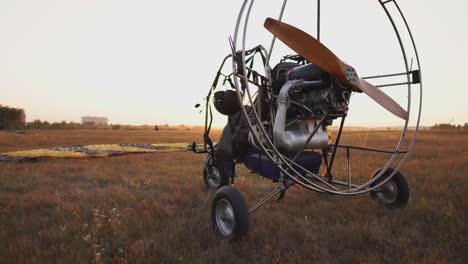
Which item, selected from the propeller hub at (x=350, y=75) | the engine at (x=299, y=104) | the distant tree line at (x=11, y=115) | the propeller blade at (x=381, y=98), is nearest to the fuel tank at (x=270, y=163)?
the engine at (x=299, y=104)

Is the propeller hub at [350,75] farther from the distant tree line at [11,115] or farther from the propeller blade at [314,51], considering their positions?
the distant tree line at [11,115]

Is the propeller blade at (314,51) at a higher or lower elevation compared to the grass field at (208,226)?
higher

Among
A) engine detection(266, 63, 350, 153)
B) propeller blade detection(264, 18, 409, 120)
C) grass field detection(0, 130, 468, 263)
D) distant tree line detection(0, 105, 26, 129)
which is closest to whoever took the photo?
propeller blade detection(264, 18, 409, 120)

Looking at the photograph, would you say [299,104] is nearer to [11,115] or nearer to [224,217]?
[224,217]

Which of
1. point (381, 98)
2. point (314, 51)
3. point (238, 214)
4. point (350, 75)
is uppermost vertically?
point (314, 51)

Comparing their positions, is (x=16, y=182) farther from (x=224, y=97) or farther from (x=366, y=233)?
(x=366, y=233)

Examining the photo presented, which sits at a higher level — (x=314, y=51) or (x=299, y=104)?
(x=314, y=51)

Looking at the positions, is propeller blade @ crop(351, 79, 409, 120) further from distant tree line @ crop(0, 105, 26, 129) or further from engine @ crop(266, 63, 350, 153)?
distant tree line @ crop(0, 105, 26, 129)

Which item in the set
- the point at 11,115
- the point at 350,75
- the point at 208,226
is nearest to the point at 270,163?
the point at 208,226

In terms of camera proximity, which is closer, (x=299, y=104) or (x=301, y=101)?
(x=299, y=104)

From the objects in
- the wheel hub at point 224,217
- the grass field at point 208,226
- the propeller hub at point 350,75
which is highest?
the propeller hub at point 350,75

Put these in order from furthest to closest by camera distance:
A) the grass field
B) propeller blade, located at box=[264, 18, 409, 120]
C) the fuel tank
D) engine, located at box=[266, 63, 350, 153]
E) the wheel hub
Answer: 1. the fuel tank
2. the wheel hub
3. engine, located at box=[266, 63, 350, 153]
4. the grass field
5. propeller blade, located at box=[264, 18, 409, 120]

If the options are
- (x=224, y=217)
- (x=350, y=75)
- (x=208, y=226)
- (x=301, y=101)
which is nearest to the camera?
(x=350, y=75)

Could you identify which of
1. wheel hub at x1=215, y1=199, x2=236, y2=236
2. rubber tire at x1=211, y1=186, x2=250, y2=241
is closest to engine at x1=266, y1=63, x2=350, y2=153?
rubber tire at x1=211, y1=186, x2=250, y2=241
